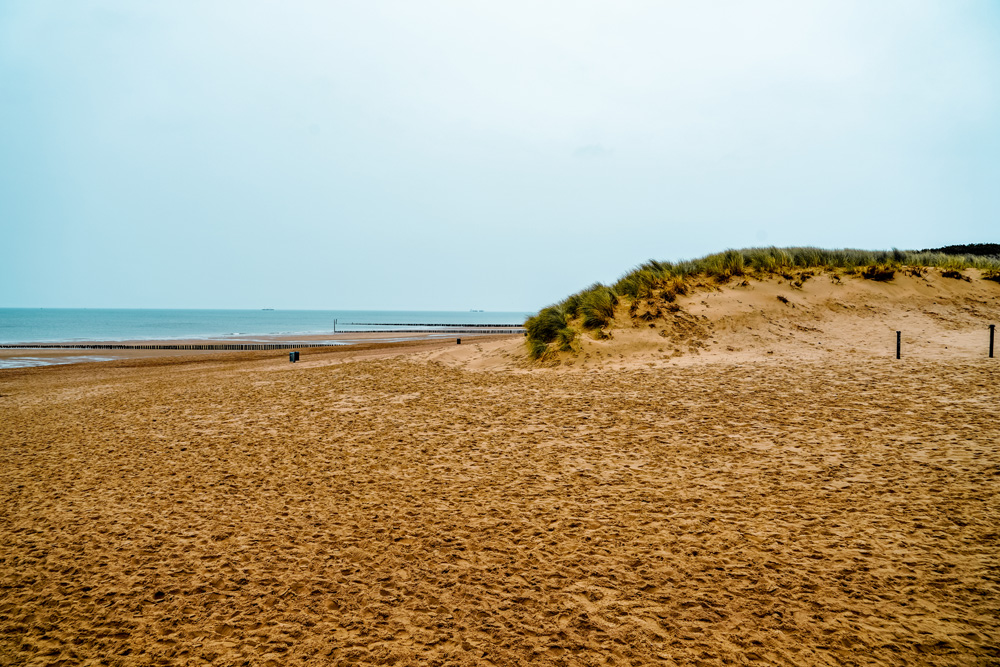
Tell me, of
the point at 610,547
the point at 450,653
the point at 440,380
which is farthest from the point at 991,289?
the point at 450,653

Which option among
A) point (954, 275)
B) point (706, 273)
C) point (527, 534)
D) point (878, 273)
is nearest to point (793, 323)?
point (706, 273)

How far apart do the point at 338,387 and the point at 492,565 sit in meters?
9.37

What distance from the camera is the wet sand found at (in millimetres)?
3766

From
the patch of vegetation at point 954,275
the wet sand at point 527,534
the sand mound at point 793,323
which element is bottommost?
the wet sand at point 527,534

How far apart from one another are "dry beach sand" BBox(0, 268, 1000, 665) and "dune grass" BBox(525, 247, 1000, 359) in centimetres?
602

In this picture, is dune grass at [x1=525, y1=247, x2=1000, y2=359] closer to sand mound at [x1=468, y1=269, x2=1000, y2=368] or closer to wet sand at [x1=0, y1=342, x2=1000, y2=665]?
sand mound at [x1=468, y1=269, x2=1000, y2=368]

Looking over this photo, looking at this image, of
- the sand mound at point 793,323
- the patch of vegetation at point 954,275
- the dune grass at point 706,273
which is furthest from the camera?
the patch of vegetation at point 954,275

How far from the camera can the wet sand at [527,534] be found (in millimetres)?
3766

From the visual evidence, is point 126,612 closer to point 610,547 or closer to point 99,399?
point 610,547

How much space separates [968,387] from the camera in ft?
31.2

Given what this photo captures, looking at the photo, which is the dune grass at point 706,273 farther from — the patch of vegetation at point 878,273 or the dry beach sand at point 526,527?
the dry beach sand at point 526,527

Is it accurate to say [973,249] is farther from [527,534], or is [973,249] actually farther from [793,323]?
[527,534]

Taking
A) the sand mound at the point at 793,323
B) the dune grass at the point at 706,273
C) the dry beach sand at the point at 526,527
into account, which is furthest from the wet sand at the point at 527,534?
the dune grass at the point at 706,273

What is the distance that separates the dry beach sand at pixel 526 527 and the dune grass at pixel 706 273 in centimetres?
602
